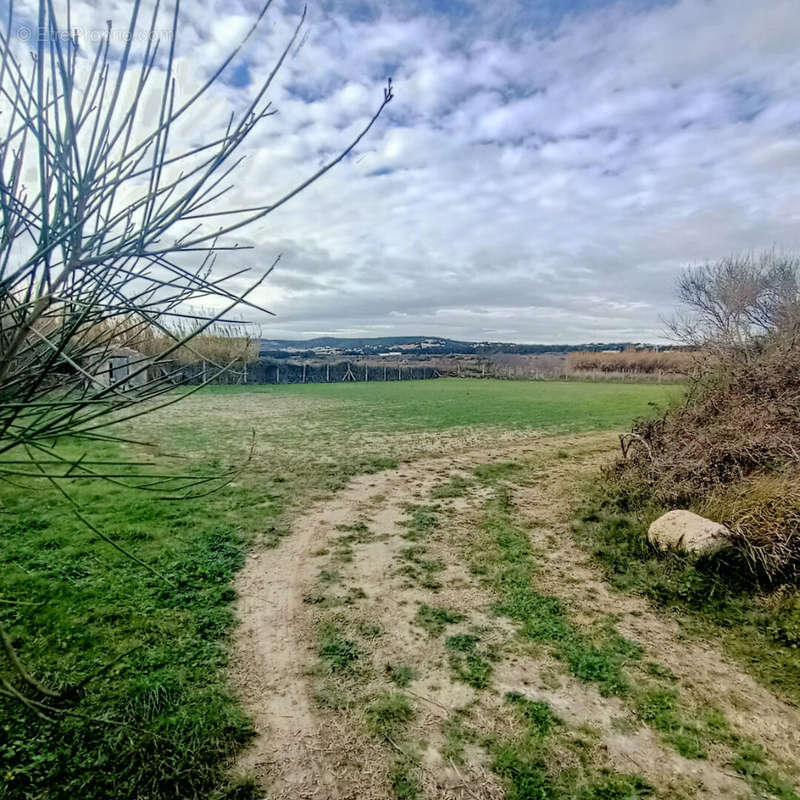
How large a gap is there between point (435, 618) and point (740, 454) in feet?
12.7

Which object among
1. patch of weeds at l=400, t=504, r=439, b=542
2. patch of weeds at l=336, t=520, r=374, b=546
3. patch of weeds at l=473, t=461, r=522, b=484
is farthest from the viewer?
patch of weeds at l=473, t=461, r=522, b=484

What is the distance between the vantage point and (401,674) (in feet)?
10.3

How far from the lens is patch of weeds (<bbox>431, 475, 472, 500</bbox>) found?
7.17m

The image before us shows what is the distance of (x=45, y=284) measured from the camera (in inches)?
51.8

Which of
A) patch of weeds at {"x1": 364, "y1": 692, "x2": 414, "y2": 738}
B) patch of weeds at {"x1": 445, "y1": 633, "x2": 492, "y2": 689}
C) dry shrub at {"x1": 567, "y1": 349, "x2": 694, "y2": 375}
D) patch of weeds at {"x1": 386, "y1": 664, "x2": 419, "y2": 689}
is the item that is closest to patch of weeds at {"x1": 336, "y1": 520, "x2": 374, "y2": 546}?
patch of weeds at {"x1": 445, "y1": 633, "x2": 492, "y2": 689}

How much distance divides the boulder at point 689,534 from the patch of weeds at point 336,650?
304 cm

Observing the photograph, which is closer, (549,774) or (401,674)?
(549,774)

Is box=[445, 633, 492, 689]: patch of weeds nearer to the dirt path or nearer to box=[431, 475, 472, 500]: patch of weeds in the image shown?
the dirt path

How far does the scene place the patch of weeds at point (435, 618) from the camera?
3.68 m

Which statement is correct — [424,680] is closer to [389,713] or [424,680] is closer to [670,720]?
[389,713]

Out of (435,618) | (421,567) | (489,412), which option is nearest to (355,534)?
(421,567)

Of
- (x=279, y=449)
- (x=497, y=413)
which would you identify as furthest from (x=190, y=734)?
(x=497, y=413)

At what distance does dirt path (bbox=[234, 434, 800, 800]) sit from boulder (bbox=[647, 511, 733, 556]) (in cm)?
73

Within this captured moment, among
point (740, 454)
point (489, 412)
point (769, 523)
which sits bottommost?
point (489, 412)
